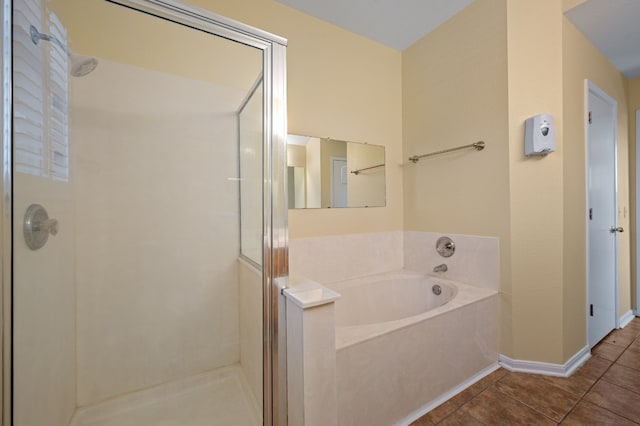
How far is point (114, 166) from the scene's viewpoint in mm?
1465

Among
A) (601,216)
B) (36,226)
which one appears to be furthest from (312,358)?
(601,216)

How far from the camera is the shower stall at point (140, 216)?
95 centimetres

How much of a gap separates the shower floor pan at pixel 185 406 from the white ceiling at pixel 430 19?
259cm

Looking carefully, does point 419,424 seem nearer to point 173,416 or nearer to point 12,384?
point 173,416

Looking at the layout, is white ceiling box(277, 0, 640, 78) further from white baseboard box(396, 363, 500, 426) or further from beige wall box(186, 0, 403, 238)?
white baseboard box(396, 363, 500, 426)

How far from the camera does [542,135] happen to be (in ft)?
5.27

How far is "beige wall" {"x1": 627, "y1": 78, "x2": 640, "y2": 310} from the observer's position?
8.02 feet

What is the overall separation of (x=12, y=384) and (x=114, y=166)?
104 centimetres

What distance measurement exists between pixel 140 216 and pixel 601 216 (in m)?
3.30

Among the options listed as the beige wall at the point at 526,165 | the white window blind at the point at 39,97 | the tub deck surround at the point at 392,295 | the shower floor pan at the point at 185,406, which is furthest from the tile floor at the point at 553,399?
the white window blind at the point at 39,97

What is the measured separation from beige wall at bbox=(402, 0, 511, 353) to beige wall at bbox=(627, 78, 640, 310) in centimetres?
180

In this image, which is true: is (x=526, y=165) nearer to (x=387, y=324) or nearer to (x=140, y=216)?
(x=387, y=324)

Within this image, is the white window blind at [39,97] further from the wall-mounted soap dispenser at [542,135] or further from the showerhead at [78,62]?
the wall-mounted soap dispenser at [542,135]

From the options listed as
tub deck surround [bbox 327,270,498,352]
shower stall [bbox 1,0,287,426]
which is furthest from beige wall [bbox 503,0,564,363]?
shower stall [bbox 1,0,287,426]
